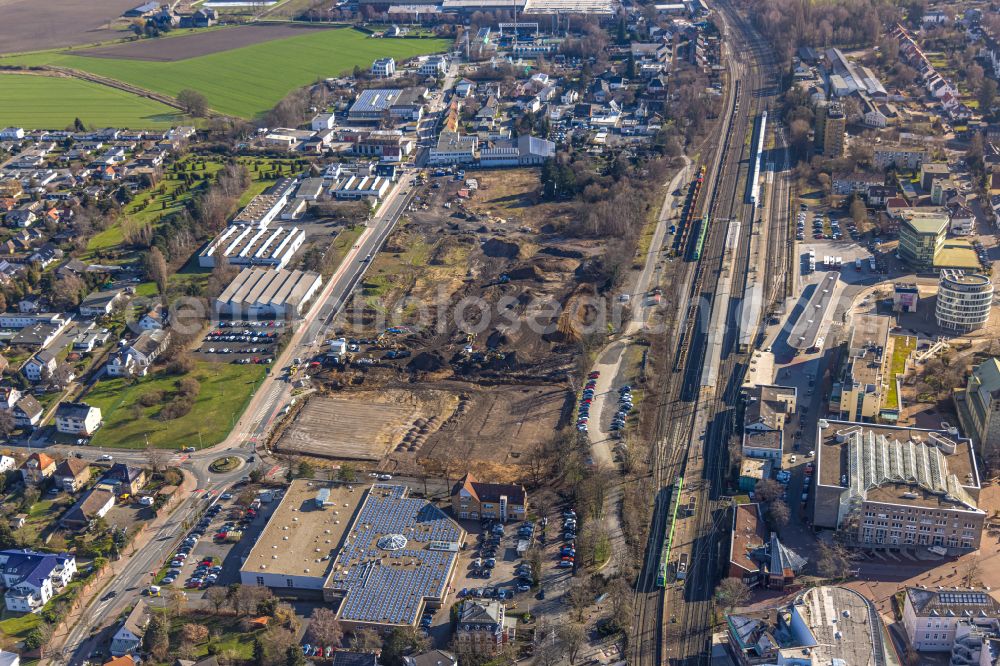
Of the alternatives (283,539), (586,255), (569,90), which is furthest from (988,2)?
(283,539)

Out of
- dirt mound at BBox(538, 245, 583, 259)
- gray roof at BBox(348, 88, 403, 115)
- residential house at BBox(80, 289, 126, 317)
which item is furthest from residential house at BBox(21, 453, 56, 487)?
gray roof at BBox(348, 88, 403, 115)

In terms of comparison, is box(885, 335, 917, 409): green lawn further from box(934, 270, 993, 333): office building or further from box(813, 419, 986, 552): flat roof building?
box(813, 419, 986, 552): flat roof building

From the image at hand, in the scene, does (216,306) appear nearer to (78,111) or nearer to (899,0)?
(78,111)

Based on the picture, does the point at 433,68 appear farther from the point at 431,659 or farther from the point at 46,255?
the point at 431,659

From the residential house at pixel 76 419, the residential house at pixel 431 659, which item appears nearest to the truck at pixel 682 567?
the residential house at pixel 431 659

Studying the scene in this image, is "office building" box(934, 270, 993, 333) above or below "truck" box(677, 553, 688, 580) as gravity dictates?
above

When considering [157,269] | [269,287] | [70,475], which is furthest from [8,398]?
[269,287]
